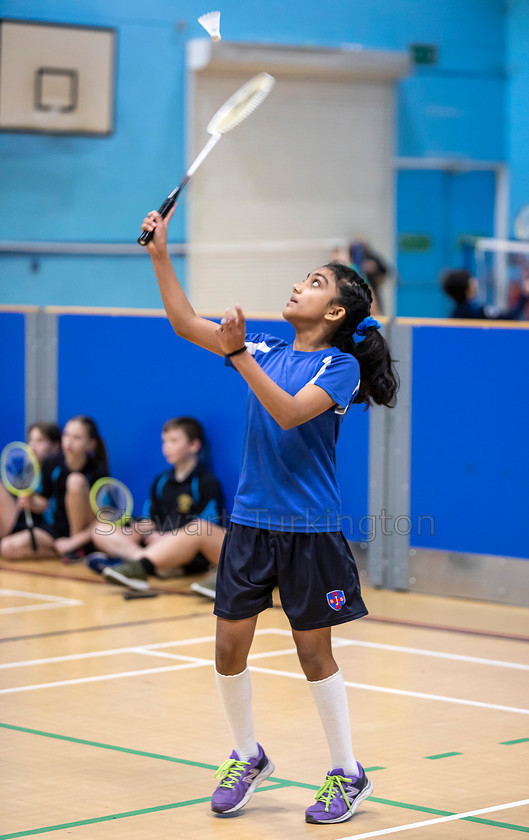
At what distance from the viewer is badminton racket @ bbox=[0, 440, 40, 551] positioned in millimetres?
8961

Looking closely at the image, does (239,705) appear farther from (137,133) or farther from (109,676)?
(137,133)

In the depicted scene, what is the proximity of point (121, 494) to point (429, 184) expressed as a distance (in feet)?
39.2

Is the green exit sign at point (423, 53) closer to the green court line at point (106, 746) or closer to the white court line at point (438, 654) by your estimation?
the white court line at point (438, 654)

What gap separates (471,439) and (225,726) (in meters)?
3.08

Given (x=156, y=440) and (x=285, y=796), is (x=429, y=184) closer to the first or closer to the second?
(x=156, y=440)

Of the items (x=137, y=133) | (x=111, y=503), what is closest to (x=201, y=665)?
(x=111, y=503)

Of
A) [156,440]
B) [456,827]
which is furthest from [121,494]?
[456,827]

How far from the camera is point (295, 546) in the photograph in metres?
4.23

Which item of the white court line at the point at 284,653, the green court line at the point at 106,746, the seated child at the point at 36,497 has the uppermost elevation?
the seated child at the point at 36,497

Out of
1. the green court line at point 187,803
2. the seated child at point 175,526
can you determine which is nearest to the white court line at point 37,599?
the seated child at point 175,526

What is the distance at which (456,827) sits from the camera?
4.14 meters

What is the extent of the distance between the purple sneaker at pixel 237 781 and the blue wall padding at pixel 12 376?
5888mm

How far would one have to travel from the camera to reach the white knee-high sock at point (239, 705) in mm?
4227

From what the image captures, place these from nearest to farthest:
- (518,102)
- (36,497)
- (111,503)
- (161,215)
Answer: (161,215) → (111,503) → (36,497) → (518,102)
